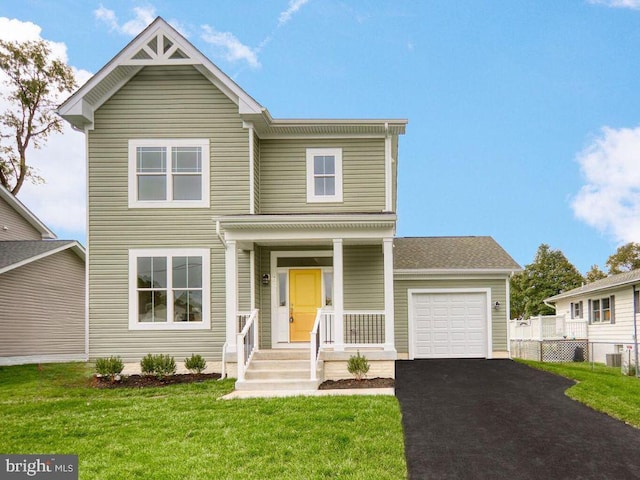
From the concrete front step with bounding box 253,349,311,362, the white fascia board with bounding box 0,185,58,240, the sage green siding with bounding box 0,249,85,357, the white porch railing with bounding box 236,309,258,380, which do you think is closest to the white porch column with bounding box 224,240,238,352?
the white porch railing with bounding box 236,309,258,380

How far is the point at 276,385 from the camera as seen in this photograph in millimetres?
9992

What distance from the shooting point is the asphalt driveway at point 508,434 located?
5.68 metres

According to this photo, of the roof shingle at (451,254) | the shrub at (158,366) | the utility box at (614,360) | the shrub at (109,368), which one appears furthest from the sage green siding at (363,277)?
the utility box at (614,360)

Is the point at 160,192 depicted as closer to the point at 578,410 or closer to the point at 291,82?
the point at 291,82

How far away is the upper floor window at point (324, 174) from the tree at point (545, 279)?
29.8 metres

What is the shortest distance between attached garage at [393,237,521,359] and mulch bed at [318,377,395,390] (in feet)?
17.1

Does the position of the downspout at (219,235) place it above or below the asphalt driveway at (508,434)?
above

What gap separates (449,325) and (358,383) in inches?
247

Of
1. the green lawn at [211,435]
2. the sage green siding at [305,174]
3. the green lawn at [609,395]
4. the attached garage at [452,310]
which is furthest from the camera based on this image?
the attached garage at [452,310]

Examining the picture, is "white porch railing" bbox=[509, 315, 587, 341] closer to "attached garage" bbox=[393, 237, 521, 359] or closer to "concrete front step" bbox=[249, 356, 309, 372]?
"attached garage" bbox=[393, 237, 521, 359]

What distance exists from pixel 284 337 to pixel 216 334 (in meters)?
1.67

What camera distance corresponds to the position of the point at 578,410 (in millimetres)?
8312

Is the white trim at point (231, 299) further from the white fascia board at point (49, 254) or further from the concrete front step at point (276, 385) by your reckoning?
the white fascia board at point (49, 254)

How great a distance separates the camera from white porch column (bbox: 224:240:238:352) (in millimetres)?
11180
